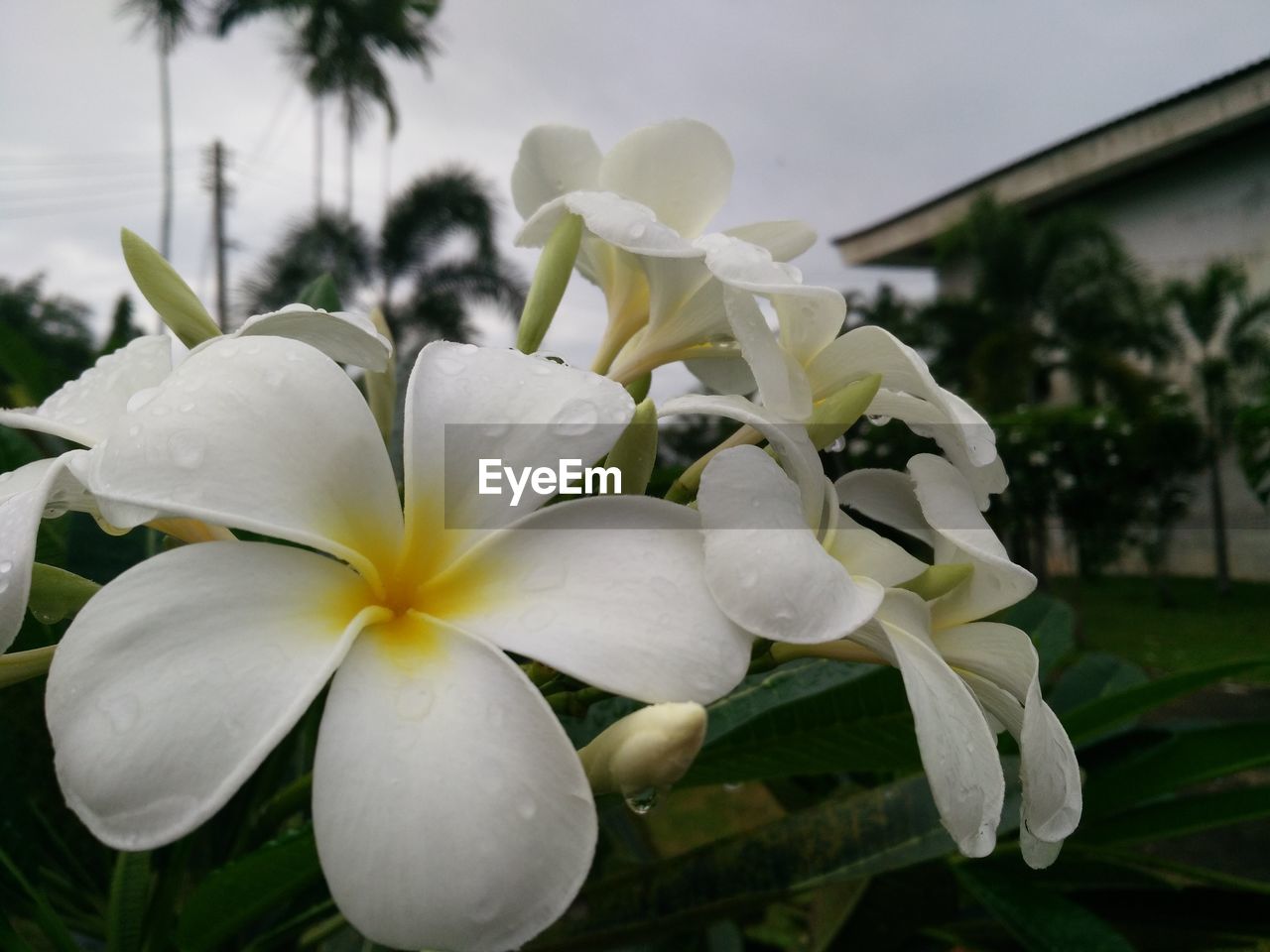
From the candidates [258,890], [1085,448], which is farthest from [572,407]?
[1085,448]

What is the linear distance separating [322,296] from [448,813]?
745 mm

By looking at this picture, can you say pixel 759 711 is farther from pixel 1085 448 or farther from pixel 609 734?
pixel 1085 448

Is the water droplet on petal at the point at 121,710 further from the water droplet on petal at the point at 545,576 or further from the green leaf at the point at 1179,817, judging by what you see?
the green leaf at the point at 1179,817

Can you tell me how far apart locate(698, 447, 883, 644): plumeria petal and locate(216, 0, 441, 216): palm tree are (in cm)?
1425

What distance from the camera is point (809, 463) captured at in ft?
1.40

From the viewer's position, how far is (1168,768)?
102 cm

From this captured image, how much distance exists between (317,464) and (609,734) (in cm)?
17

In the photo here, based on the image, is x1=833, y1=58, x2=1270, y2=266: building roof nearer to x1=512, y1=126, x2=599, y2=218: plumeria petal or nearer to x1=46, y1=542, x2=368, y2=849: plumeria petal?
x1=512, y1=126, x2=599, y2=218: plumeria petal

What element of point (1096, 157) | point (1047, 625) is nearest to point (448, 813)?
point (1047, 625)

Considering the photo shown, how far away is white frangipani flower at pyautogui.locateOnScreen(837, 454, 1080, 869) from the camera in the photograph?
0.41 meters

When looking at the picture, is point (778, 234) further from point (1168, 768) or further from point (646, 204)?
point (1168, 768)

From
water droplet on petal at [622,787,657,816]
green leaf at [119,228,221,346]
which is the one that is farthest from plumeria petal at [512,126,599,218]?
water droplet on petal at [622,787,657,816]

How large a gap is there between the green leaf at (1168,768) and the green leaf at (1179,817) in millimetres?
38

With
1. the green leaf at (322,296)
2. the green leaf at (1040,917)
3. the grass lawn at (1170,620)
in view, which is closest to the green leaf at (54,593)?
the green leaf at (322,296)
